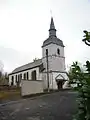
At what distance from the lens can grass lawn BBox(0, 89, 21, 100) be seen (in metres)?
24.2

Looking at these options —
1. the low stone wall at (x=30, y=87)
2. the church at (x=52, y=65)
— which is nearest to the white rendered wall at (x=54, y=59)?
the church at (x=52, y=65)

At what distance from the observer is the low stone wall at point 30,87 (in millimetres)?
27562

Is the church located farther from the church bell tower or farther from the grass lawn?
the grass lawn

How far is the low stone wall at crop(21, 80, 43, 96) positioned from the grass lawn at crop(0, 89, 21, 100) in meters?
1.23

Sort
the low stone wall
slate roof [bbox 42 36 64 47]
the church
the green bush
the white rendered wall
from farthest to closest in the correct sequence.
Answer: slate roof [bbox 42 36 64 47] < the white rendered wall < the church < the low stone wall < the green bush

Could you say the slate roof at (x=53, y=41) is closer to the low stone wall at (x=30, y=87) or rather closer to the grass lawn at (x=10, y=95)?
the low stone wall at (x=30, y=87)

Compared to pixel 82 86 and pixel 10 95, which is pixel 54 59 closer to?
pixel 10 95

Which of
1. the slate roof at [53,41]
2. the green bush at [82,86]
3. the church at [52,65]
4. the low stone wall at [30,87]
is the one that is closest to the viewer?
the green bush at [82,86]

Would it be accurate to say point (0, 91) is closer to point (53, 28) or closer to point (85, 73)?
point (85, 73)

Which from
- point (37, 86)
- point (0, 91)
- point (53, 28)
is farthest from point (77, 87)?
point (53, 28)

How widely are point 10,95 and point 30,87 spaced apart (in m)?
4.83

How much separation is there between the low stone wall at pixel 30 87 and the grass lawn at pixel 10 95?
123 centimetres

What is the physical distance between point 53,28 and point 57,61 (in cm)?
841

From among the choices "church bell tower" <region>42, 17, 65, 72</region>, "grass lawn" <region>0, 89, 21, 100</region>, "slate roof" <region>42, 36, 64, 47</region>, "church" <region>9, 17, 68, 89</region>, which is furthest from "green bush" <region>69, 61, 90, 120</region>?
"slate roof" <region>42, 36, 64, 47</region>
